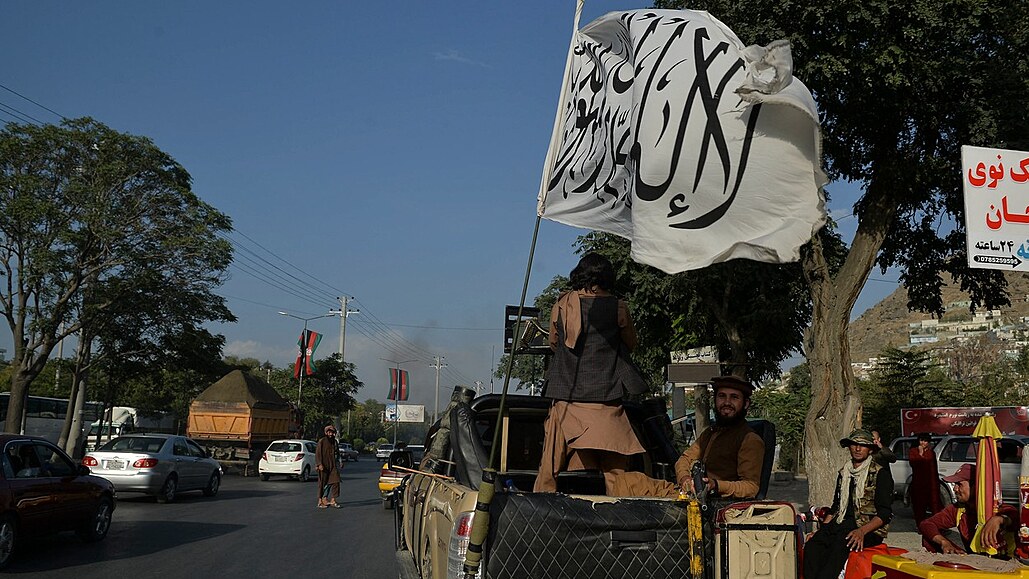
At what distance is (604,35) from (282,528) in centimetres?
1046

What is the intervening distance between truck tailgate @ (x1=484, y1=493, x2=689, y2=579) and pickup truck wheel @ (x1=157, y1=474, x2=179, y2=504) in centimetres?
1564

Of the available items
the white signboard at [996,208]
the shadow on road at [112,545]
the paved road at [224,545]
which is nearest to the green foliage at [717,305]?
the white signboard at [996,208]

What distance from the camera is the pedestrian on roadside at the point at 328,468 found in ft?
54.3

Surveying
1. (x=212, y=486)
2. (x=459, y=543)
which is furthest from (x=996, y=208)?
(x=212, y=486)

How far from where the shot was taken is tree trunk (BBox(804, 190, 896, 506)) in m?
15.5

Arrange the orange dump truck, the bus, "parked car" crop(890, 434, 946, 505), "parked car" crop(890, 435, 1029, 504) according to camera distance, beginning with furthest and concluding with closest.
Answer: the bus → the orange dump truck → "parked car" crop(890, 434, 946, 505) → "parked car" crop(890, 435, 1029, 504)

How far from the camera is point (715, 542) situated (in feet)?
12.4

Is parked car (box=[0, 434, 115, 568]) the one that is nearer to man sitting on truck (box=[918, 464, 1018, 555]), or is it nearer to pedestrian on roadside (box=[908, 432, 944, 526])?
man sitting on truck (box=[918, 464, 1018, 555])

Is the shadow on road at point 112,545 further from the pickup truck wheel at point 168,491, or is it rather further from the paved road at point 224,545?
the pickup truck wheel at point 168,491

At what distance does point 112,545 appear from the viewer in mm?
10484

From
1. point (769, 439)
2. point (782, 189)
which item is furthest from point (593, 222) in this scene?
point (769, 439)

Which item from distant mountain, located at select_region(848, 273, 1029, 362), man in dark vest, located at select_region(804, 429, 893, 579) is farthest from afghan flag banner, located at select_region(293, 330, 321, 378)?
distant mountain, located at select_region(848, 273, 1029, 362)

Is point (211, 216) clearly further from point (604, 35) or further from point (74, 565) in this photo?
point (604, 35)

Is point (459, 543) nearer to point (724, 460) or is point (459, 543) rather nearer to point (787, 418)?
point (724, 460)
